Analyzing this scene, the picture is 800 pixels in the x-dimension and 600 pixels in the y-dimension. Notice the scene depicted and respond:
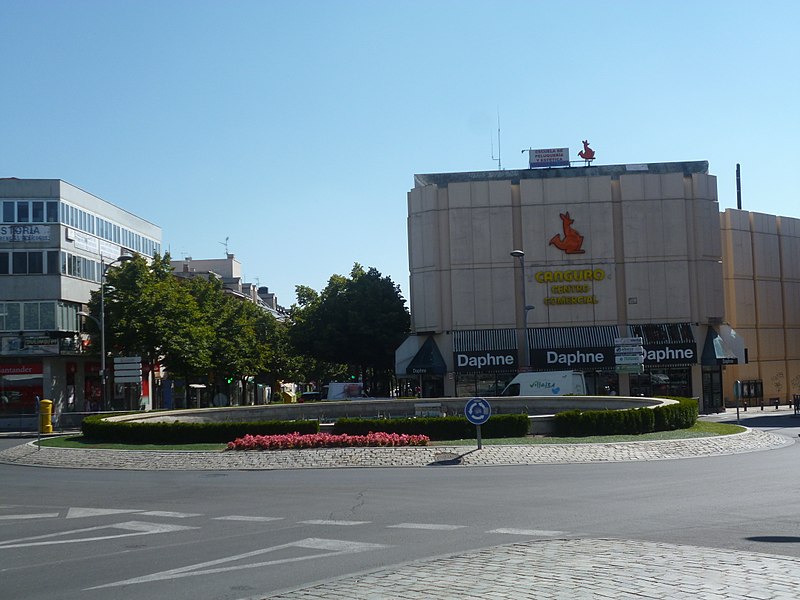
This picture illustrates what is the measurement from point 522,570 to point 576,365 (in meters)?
47.6

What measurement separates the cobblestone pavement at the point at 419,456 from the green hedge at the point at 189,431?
259cm

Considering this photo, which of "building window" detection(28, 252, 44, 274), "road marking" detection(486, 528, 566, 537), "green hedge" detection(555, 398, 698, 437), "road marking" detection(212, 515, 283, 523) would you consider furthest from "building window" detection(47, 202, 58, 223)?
"road marking" detection(486, 528, 566, 537)

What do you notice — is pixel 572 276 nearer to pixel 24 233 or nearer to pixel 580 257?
pixel 580 257

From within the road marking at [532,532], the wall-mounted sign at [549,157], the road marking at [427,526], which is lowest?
the road marking at [427,526]

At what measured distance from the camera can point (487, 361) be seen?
56.6 metres

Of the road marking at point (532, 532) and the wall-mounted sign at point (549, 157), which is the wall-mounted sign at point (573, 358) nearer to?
the wall-mounted sign at point (549, 157)

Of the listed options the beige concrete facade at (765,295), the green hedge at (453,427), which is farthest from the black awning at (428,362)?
the green hedge at (453,427)

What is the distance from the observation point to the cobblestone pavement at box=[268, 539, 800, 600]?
317 inches

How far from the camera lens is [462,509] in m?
15.0

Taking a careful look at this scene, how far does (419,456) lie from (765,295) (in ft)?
165

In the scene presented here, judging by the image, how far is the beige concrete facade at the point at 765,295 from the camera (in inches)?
2566

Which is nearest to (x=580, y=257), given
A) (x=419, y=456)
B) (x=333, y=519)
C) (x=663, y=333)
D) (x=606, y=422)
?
(x=663, y=333)

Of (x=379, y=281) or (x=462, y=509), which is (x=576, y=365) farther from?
(x=462, y=509)

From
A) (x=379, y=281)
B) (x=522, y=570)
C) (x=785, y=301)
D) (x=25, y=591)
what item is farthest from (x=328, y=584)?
(x=785, y=301)
